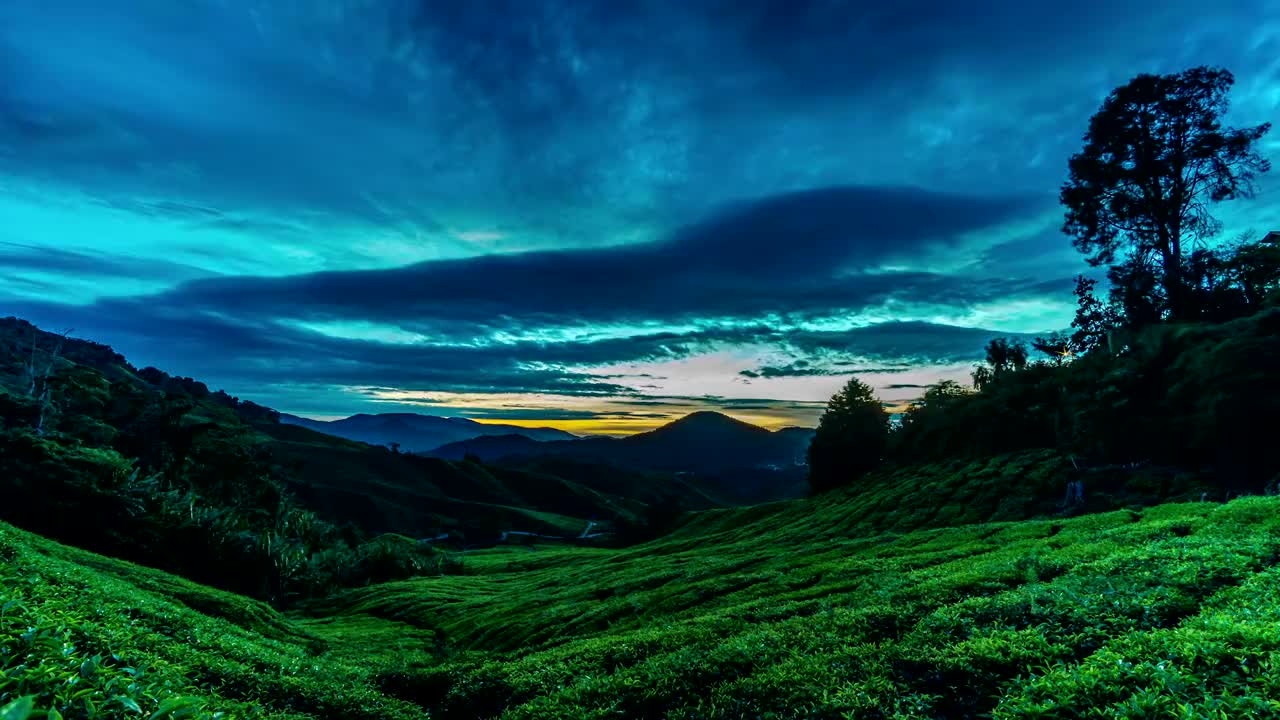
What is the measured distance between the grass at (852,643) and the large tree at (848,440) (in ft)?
184

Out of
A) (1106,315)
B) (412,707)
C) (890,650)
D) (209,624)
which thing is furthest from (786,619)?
(1106,315)

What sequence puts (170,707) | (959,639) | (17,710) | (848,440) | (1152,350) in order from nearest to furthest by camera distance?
(17,710) < (170,707) < (959,639) < (1152,350) < (848,440)

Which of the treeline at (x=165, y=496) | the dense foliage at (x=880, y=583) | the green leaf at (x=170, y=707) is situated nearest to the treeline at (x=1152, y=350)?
the dense foliage at (x=880, y=583)

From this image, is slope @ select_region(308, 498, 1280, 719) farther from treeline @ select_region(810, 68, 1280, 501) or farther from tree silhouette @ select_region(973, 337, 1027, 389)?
tree silhouette @ select_region(973, 337, 1027, 389)

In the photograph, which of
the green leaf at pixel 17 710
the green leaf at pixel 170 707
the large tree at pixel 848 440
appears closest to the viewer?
A: the green leaf at pixel 17 710

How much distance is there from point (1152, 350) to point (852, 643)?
46.7 meters

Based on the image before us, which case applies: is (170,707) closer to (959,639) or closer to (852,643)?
(852,643)

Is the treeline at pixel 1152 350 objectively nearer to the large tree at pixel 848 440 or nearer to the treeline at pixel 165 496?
the large tree at pixel 848 440

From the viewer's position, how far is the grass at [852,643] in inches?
375

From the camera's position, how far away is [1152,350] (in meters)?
44.0

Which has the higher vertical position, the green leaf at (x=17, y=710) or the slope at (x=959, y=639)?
the green leaf at (x=17, y=710)

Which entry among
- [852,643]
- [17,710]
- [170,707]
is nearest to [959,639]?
[852,643]

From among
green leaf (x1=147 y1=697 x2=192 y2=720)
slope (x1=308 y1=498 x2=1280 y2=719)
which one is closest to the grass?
slope (x1=308 y1=498 x2=1280 y2=719)

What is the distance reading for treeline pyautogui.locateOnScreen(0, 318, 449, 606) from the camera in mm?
46969
